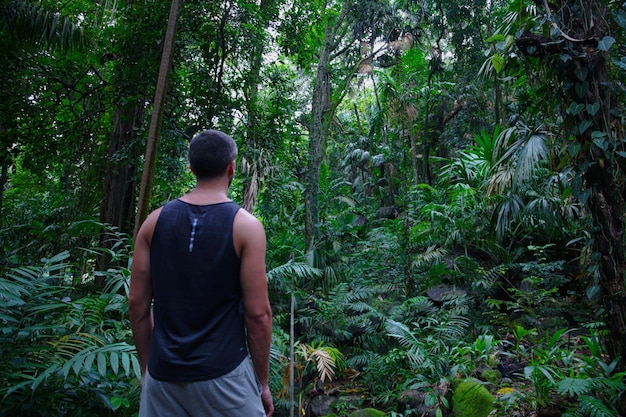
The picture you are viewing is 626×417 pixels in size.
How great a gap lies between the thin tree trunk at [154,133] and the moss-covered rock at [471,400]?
3543 millimetres

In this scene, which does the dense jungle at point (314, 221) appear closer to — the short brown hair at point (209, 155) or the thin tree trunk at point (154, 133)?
the thin tree trunk at point (154, 133)

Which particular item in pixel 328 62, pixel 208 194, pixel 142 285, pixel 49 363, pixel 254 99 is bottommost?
pixel 49 363

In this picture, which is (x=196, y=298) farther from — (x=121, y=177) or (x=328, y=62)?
(x=328, y=62)

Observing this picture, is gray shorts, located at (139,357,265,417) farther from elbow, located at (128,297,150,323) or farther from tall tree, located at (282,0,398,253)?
tall tree, located at (282,0,398,253)

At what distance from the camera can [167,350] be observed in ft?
5.45

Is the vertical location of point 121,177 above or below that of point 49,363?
above

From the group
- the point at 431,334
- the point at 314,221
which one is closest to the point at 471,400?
the point at 431,334

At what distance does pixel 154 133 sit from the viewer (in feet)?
12.2

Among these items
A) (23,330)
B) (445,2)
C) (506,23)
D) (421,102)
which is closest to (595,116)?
(506,23)

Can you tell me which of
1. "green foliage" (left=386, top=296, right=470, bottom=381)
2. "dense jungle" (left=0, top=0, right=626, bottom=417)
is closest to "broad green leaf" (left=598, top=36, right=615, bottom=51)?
"dense jungle" (left=0, top=0, right=626, bottom=417)

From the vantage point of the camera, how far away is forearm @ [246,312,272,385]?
1741mm

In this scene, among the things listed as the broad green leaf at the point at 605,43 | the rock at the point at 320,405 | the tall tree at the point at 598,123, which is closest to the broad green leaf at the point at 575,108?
the tall tree at the point at 598,123

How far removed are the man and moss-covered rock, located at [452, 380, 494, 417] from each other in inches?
129

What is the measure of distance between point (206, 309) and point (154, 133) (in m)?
2.47
